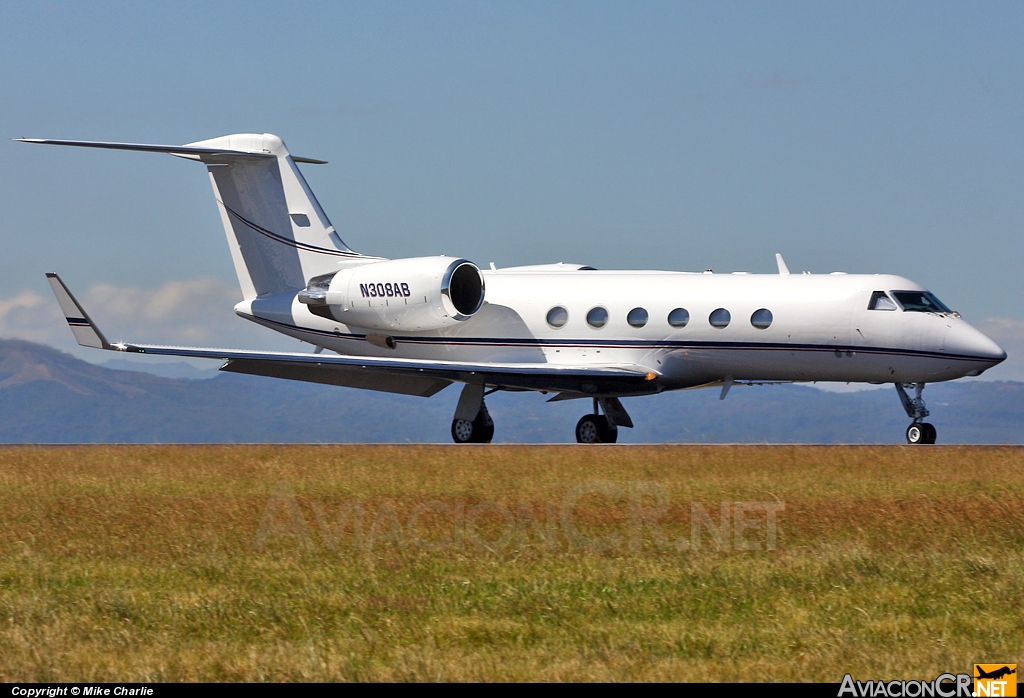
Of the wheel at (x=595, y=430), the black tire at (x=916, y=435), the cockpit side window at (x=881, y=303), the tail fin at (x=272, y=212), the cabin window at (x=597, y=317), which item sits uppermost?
the tail fin at (x=272, y=212)

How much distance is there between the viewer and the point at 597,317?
87.4ft

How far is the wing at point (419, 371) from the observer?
25594 millimetres

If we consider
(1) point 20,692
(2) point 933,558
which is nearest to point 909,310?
(2) point 933,558

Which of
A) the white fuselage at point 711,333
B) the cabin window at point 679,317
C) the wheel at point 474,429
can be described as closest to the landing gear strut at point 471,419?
the wheel at point 474,429

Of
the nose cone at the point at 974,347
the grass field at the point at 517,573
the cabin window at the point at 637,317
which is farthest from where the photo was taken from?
the cabin window at the point at 637,317

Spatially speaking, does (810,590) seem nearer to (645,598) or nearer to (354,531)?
(645,598)

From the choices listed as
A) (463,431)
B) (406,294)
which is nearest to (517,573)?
(463,431)

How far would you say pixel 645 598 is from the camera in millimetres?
10234

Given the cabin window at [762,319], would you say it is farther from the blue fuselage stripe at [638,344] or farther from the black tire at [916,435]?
the black tire at [916,435]

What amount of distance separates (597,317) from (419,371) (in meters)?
3.64

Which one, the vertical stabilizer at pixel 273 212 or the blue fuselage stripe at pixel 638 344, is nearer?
the blue fuselage stripe at pixel 638 344

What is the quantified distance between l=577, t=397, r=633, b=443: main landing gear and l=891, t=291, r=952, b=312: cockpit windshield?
19.8 feet

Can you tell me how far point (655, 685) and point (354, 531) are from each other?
6422 millimetres

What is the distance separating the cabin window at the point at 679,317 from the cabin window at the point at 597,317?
1.45 meters
